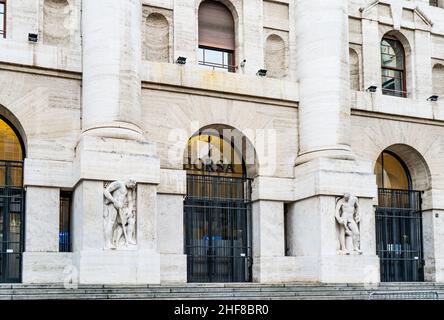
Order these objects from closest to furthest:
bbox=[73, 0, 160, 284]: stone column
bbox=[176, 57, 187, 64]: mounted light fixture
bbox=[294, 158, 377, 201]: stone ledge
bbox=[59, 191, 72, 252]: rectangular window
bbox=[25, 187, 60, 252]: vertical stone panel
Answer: bbox=[73, 0, 160, 284]: stone column, bbox=[25, 187, 60, 252]: vertical stone panel, bbox=[59, 191, 72, 252]: rectangular window, bbox=[294, 158, 377, 201]: stone ledge, bbox=[176, 57, 187, 64]: mounted light fixture

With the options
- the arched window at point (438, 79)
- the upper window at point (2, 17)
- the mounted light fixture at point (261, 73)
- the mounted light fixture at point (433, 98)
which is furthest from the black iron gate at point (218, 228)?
the arched window at point (438, 79)

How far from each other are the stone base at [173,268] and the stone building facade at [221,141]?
0.03 m

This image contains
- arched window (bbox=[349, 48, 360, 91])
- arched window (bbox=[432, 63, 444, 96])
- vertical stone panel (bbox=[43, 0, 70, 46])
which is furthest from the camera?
arched window (bbox=[432, 63, 444, 96])

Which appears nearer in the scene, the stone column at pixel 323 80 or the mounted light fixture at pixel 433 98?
the stone column at pixel 323 80

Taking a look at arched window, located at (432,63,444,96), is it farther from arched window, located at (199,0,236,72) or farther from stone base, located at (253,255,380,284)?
arched window, located at (199,0,236,72)

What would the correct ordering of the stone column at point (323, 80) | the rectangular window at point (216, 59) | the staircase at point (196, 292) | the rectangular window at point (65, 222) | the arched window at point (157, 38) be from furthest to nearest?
the rectangular window at point (216, 59), the stone column at point (323, 80), the arched window at point (157, 38), the rectangular window at point (65, 222), the staircase at point (196, 292)

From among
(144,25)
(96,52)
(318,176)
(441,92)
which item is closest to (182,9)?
(144,25)

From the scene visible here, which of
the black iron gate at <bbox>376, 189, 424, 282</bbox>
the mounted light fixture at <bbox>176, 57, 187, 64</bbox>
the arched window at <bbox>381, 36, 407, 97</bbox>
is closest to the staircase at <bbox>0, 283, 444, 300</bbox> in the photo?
the black iron gate at <bbox>376, 189, 424, 282</bbox>

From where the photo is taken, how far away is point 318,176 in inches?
971

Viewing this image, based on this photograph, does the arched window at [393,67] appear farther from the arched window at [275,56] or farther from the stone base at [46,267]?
the stone base at [46,267]

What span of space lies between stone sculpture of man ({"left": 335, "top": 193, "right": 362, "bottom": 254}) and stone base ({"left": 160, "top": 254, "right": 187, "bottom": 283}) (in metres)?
5.04

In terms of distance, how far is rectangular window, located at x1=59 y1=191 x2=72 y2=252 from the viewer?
23.0 m

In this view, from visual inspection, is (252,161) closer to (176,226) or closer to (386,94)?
(176,226)

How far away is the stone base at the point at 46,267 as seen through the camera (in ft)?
71.2
